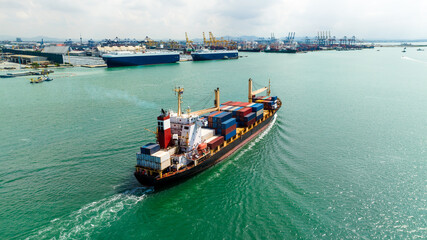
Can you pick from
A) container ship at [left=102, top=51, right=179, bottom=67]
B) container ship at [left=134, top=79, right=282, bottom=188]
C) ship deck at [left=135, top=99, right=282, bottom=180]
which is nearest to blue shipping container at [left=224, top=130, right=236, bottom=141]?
container ship at [left=134, top=79, right=282, bottom=188]

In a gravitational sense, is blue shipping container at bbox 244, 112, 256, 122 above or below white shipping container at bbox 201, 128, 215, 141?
above

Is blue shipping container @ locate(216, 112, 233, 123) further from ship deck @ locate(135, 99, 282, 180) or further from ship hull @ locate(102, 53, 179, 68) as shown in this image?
ship hull @ locate(102, 53, 179, 68)

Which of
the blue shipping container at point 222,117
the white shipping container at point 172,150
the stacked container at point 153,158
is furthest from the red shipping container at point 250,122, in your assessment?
the stacked container at point 153,158

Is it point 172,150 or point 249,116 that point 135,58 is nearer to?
point 249,116

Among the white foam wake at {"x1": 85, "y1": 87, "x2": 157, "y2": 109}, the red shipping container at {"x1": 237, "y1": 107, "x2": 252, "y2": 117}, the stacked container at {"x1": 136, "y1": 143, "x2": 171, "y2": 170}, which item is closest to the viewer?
the stacked container at {"x1": 136, "y1": 143, "x2": 171, "y2": 170}

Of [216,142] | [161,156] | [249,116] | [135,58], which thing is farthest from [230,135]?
[135,58]

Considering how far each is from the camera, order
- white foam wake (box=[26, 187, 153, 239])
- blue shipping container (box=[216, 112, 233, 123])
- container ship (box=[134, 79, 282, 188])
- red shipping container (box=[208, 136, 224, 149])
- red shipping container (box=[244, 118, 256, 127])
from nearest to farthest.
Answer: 1. white foam wake (box=[26, 187, 153, 239])
2. container ship (box=[134, 79, 282, 188])
3. red shipping container (box=[208, 136, 224, 149])
4. blue shipping container (box=[216, 112, 233, 123])
5. red shipping container (box=[244, 118, 256, 127])

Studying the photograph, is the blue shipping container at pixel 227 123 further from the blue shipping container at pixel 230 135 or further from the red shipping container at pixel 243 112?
the red shipping container at pixel 243 112
